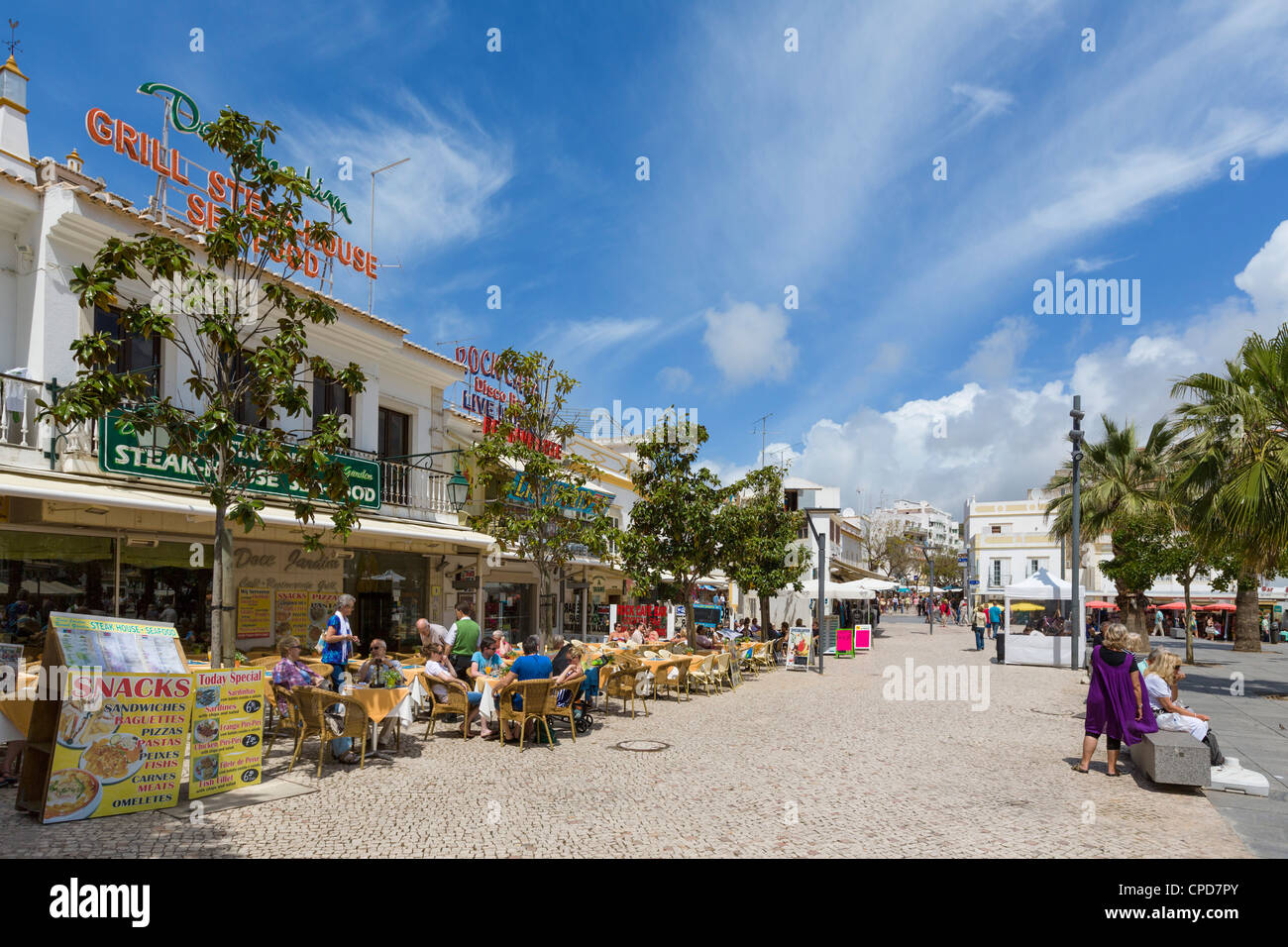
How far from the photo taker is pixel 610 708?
42.5 feet

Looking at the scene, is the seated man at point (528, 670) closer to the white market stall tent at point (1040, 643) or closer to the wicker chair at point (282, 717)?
the wicker chair at point (282, 717)

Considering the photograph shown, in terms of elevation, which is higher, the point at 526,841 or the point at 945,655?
the point at 526,841

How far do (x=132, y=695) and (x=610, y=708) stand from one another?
779 cm

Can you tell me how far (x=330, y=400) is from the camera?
1502 centimetres

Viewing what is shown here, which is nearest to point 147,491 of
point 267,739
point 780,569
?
point 267,739

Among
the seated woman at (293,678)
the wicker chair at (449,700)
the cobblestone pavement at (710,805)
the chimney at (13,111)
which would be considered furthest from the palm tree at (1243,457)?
the chimney at (13,111)

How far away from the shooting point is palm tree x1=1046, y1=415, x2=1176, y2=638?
24703mm

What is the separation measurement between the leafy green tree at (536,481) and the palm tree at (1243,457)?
1134 centimetres

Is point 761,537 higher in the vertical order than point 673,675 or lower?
higher

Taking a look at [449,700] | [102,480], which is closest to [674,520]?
[449,700]

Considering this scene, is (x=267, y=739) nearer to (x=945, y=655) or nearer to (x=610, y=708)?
(x=610, y=708)

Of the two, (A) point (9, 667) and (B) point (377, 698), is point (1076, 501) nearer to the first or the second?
(B) point (377, 698)

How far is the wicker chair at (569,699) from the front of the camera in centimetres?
963

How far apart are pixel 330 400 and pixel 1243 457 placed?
16783mm
